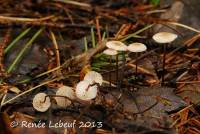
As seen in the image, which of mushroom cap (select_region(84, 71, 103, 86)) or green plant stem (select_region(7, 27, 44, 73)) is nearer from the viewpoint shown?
mushroom cap (select_region(84, 71, 103, 86))

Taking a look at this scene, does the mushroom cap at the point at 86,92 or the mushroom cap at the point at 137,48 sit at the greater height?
the mushroom cap at the point at 137,48

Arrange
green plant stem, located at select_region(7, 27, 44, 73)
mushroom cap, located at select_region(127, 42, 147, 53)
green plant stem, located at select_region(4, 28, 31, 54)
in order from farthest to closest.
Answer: green plant stem, located at select_region(4, 28, 31, 54) → green plant stem, located at select_region(7, 27, 44, 73) → mushroom cap, located at select_region(127, 42, 147, 53)

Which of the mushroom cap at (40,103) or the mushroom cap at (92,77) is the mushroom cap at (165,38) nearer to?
the mushroom cap at (92,77)

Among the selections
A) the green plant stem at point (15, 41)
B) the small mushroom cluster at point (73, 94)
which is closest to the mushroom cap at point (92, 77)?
the small mushroom cluster at point (73, 94)

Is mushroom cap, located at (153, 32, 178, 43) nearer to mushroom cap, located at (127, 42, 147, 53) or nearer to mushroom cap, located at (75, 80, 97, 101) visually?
mushroom cap, located at (127, 42, 147, 53)

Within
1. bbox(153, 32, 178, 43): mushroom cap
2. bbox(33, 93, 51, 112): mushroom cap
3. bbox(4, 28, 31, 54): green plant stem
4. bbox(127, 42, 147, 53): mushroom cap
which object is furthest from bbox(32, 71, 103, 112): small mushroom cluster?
bbox(4, 28, 31, 54): green plant stem

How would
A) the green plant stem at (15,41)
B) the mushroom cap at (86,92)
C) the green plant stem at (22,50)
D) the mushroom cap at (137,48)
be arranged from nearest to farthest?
the mushroom cap at (86,92), the mushroom cap at (137,48), the green plant stem at (22,50), the green plant stem at (15,41)

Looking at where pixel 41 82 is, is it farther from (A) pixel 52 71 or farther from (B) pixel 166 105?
(B) pixel 166 105

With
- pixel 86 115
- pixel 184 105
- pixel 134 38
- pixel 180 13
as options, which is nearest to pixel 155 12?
pixel 180 13

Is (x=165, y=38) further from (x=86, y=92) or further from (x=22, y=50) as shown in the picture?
(x=22, y=50)
